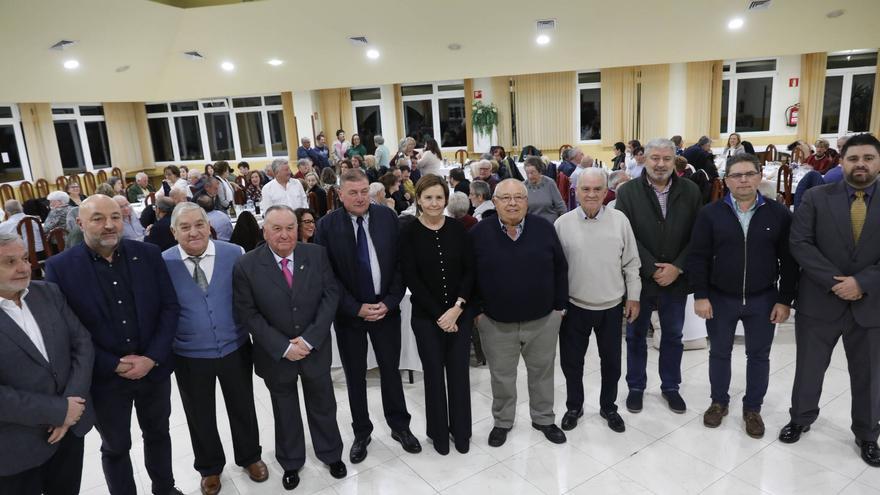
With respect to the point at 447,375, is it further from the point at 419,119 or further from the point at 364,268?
the point at 419,119

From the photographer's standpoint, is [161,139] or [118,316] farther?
[161,139]

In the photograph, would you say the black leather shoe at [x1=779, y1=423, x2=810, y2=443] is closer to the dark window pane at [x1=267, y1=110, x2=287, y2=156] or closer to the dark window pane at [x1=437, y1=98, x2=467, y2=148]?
the dark window pane at [x1=437, y1=98, x2=467, y2=148]

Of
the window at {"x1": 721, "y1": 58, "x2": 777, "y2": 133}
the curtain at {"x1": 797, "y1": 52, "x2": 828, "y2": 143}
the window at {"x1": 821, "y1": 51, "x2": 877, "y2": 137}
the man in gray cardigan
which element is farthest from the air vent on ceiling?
the window at {"x1": 821, "y1": 51, "x2": 877, "y2": 137}

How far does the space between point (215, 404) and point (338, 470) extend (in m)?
0.74

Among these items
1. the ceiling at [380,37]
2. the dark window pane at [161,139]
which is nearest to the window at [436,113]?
the ceiling at [380,37]

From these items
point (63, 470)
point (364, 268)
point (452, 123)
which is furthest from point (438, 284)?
point (452, 123)

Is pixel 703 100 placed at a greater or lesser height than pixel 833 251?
greater

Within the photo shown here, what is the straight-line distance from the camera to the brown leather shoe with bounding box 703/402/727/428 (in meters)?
3.24

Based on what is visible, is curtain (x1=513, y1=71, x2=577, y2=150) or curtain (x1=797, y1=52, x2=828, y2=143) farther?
curtain (x1=513, y1=71, x2=577, y2=150)

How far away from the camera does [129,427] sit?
8.47ft

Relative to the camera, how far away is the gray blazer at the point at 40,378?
2.07 m

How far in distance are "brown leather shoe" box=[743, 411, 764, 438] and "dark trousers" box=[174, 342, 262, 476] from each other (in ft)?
9.06

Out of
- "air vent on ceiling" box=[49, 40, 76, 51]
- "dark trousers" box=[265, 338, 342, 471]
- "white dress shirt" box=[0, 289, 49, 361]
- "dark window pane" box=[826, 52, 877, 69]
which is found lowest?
"dark trousers" box=[265, 338, 342, 471]

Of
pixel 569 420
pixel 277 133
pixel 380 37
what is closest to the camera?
pixel 569 420
